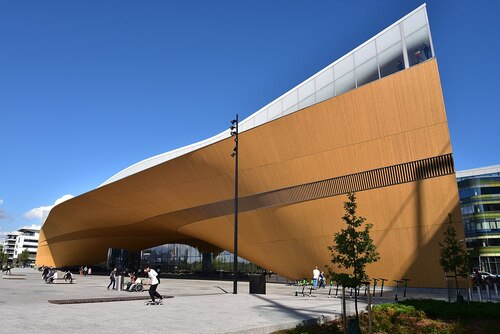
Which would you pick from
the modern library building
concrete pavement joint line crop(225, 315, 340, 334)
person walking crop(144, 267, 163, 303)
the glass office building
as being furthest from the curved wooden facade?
the glass office building

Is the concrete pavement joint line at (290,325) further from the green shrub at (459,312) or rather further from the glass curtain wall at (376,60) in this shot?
the glass curtain wall at (376,60)

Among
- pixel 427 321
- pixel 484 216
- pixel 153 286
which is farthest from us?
pixel 484 216

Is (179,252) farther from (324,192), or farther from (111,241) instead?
(324,192)

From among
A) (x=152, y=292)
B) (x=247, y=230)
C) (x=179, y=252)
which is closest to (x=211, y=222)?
(x=247, y=230)

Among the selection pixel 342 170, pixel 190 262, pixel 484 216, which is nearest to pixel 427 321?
pixel 342 170

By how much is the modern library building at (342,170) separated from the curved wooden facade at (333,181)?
0.16 ft

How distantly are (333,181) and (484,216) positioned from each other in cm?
4912

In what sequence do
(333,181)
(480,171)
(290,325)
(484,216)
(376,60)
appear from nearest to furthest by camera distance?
(290,325) < (376,60) < (333,181) < (484,216) < (480,171)

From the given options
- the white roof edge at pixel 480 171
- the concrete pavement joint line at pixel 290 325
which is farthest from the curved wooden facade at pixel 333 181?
the white roof edge at pixel 480 171

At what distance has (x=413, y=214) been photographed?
61.0ft

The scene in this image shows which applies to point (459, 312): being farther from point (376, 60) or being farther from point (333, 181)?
→ point (376, 60)

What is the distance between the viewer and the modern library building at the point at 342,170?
18.0 m

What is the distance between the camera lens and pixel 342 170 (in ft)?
68.9

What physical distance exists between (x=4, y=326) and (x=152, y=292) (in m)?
5.45
